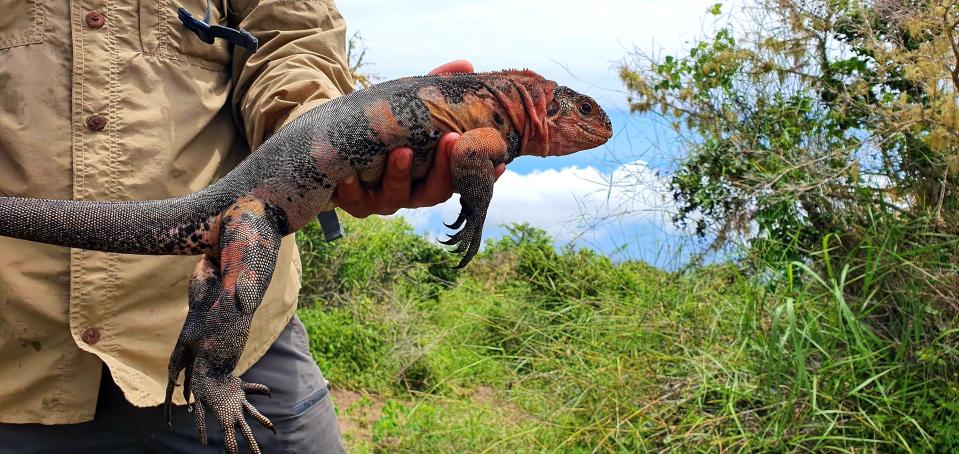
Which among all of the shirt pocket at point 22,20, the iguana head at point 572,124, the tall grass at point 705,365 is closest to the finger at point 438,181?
the iguana head at point 572,124

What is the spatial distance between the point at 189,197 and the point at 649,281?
4.88m

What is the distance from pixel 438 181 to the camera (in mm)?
2695

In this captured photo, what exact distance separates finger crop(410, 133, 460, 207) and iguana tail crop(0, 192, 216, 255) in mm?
620

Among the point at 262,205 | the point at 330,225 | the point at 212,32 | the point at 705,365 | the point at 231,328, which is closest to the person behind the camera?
the point at 231,328

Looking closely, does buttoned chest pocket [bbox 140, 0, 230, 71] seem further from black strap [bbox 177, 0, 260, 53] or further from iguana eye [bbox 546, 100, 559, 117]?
iguana eye [bbox 546, 100, 559, 117]

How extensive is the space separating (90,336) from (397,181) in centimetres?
113

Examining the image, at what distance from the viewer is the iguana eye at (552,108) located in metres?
3.01

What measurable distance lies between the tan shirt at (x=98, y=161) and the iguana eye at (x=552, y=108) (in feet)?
2.39

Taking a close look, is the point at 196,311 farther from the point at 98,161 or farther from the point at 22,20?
the point at 22,20

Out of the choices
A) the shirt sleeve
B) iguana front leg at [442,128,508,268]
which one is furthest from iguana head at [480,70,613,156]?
the shirt sleeve

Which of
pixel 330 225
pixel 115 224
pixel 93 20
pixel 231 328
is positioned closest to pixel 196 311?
pixel 231 328

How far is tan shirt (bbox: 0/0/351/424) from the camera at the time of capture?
2.82 meters

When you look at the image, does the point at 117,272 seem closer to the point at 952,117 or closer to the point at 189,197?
the point at 189,197

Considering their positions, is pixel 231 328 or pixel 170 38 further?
pixel 170 38
